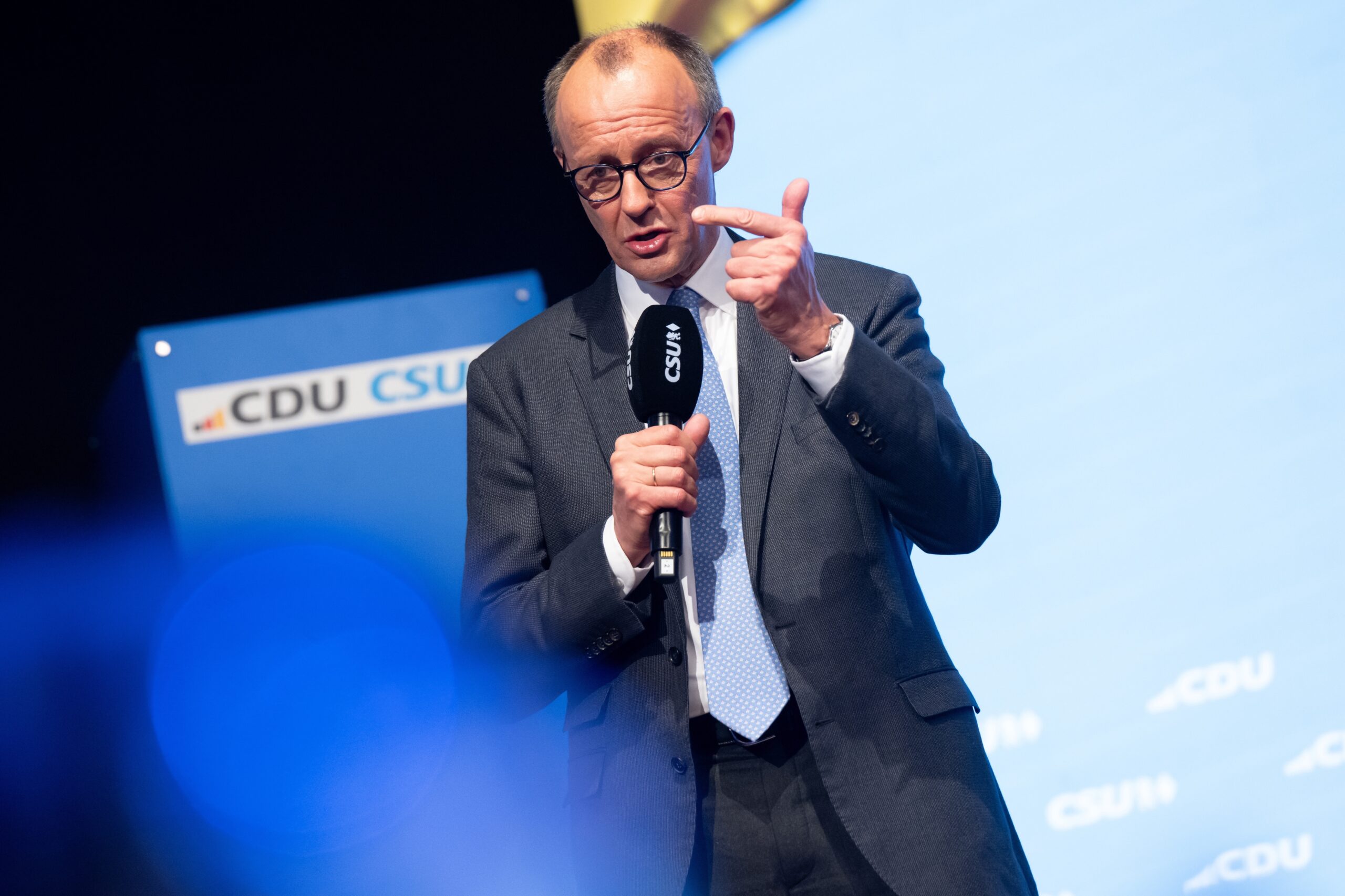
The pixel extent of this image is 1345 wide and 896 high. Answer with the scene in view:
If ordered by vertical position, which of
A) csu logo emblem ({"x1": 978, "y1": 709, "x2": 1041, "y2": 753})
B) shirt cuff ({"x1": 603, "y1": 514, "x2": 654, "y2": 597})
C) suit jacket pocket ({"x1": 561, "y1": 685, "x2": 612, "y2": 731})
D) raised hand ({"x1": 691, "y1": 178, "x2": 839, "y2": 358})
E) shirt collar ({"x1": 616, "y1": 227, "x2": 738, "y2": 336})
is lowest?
csu logo emblem ({"x1": 978, "y1": 709, "x2": 1041, "y2": 753})

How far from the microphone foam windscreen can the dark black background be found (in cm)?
144

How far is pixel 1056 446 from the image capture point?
118 inches

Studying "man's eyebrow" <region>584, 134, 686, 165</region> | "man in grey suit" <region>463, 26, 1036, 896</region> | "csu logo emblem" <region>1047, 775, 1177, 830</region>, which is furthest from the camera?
"csu logo emblem" <region>1047, 775, 1177, 830</region>

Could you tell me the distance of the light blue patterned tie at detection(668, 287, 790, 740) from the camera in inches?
63.6

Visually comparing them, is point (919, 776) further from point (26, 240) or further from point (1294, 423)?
point (26, 240)

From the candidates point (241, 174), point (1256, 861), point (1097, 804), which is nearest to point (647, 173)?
point (241, 174)

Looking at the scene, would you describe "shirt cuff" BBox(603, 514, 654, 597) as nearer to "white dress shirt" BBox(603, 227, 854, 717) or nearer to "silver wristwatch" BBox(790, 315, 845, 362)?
"white dress shirt" BBox(603, 227, 854, 717)

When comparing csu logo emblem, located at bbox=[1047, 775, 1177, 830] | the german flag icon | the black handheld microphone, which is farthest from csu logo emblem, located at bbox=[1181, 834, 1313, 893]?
the german flag icon

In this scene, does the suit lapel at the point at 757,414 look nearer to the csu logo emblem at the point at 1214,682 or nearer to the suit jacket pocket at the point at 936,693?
the suit jacket pocket at the point at 936,693

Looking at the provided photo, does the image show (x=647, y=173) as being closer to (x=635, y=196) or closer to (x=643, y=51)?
(x=635, y=196)

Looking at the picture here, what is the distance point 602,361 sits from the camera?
188 cm

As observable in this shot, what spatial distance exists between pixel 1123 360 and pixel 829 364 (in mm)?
1807

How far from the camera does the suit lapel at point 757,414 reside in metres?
1.68

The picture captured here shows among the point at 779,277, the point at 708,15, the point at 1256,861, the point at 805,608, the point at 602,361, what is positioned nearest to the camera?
the point at 779,277
